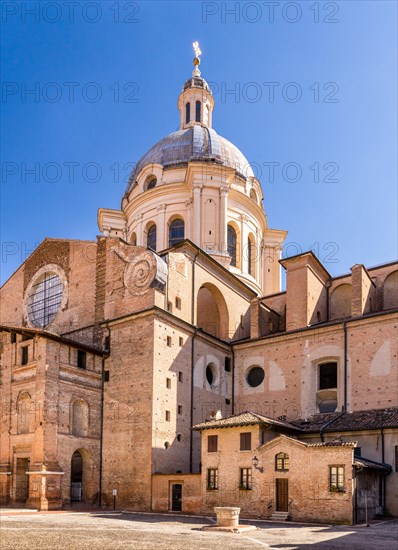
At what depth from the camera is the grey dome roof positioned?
47.4 m

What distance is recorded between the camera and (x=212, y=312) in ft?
131

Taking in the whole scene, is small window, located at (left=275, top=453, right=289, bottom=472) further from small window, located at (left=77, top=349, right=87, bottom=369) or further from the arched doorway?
small window, located at (left=77, top=349, right=87, bottom=369)

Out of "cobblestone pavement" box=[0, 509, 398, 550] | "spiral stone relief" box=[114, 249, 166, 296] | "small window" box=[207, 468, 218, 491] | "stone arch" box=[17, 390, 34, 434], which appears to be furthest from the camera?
"spiral stone relief" box=[114, 249, 166, 296]

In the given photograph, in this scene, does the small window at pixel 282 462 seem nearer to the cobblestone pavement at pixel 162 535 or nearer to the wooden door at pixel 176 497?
the cobblestone pavement at pixel 162 535

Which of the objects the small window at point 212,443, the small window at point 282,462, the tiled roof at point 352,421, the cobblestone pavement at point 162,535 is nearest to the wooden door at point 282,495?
the small window at point 282,462

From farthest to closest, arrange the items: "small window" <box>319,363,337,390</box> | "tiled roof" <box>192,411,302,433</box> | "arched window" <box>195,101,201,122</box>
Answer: "arched window" <box>195,101,201,122</box>
"small window" <box>319,363,337,390</box>
"tiled roof" <box>192,411,302,433</box>

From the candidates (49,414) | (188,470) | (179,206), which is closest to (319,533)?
(188,470)

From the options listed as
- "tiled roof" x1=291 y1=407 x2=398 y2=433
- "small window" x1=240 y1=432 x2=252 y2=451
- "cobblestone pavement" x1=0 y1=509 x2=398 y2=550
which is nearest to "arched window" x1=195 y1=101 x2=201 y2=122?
"tiled roof" x1=291 y1=407 x2=398 y2=433

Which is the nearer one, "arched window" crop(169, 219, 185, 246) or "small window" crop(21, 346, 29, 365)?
"small window" crop(21, 346, 29, 365)

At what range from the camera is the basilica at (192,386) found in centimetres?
2706

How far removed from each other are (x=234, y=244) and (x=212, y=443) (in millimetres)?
19186

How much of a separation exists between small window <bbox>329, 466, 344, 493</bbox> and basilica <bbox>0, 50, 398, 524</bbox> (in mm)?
53

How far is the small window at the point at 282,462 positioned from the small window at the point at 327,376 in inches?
297

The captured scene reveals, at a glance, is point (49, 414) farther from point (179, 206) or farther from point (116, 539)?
point (179, 206)
